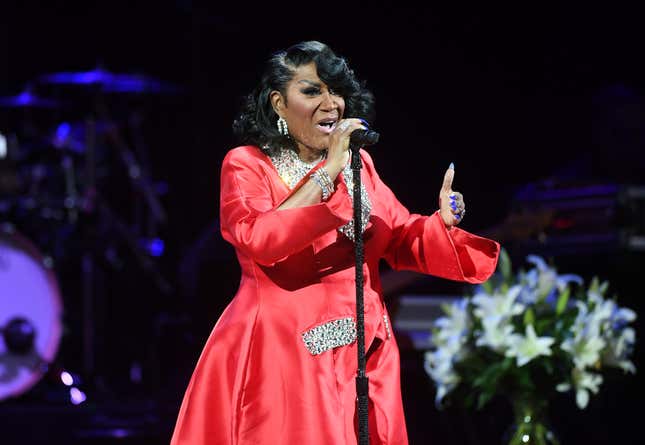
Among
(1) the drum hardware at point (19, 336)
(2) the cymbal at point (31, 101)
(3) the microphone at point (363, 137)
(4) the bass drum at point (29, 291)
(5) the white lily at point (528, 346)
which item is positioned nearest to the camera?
(3) the microphone at point (363, 137)

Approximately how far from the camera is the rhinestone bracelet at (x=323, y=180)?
248 centimetres

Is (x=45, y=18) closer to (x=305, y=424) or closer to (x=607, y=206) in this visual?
(x=607, y=206)

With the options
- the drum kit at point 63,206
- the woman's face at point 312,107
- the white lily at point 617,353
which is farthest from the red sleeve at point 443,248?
the drum kit at point 63,206

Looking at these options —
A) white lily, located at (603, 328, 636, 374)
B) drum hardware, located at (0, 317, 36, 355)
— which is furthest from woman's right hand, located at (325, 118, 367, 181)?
drum hardware, located at (0, 317, 36, 355)

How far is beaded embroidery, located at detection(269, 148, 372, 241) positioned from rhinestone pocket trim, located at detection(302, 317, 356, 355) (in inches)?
8.8

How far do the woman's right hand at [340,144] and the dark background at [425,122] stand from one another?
6.55ft

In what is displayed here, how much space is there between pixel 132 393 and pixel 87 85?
1969mm

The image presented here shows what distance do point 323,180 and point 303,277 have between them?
284 millimetres

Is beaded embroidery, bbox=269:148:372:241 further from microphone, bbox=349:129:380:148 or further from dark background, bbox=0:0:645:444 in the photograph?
dark background, bbox=0:0:645:444

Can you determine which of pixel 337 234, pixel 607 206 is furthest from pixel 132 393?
pixel 337 234

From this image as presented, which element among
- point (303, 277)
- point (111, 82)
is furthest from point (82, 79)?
point (303, 277)

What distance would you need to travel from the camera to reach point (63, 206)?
6.86m

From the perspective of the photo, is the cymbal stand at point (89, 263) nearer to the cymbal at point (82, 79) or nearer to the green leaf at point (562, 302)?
the cymbal at point (82, 79)

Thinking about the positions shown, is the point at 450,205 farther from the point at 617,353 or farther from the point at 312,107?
the point at 617,353
